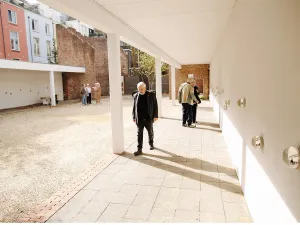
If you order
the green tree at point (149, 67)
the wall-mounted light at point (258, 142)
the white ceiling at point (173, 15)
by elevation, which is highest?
the green tree at point (149, 67)

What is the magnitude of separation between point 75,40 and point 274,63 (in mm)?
26315

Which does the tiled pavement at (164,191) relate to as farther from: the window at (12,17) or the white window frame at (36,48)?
the white window frame at (36,48)

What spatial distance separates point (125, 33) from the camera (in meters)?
5.87

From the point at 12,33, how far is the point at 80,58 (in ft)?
22.8

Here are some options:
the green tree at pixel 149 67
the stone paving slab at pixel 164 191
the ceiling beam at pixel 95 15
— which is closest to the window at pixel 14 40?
the green tree at pixel 149 67

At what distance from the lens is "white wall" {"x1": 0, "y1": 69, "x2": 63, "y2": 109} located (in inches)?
640

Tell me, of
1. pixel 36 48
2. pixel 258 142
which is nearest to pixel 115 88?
pixel 258 142

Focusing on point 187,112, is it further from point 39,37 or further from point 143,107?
point 39,37

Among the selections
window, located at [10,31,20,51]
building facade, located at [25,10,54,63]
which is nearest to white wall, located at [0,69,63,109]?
window, located at [10,31,20,51]

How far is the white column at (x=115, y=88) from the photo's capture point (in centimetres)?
549

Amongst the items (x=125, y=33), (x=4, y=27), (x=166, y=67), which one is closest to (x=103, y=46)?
(x=166, y=67)

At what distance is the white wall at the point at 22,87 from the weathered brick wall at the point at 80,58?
3.16 metres

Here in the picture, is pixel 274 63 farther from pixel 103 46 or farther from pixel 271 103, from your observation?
pixel 103 46

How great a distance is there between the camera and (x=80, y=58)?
85.3 feet
